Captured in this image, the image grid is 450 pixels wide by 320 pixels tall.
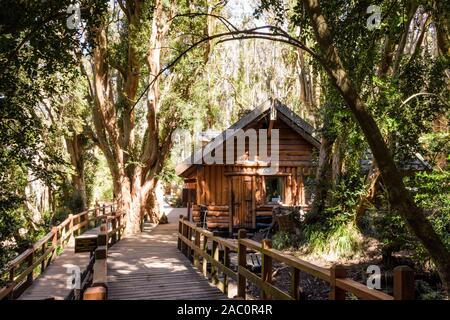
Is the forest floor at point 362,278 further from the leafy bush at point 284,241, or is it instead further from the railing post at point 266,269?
A: the railing post at point 266,269

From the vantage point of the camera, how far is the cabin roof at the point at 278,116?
16719 millimetres

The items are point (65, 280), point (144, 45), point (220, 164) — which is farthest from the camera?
point (220, 164)

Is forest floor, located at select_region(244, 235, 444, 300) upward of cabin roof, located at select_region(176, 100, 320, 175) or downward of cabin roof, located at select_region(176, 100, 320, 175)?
downward

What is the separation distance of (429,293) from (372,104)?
13.0ft

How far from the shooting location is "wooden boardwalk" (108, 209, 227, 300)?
742 cm

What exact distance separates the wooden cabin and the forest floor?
4.60m

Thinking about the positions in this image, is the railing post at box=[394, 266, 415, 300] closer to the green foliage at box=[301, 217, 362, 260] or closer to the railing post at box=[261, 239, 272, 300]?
the railing post at box=[261, 239, 272, 300]

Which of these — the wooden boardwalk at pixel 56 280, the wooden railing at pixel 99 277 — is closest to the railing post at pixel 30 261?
the wooden boardwalk at pixel 56 280

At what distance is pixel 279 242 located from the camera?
578 inches

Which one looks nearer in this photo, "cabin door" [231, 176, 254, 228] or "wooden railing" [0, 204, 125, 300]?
"wooden railing" [0, 204, 125, 300]

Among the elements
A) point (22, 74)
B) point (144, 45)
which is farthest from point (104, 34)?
point (22, 74)

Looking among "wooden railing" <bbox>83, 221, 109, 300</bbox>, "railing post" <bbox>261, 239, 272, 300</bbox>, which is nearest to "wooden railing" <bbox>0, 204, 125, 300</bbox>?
"wooden railing" <bbox>83, 221, 109, 300</bbox>

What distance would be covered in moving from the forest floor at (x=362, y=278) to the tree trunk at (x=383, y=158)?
3.46 metres
